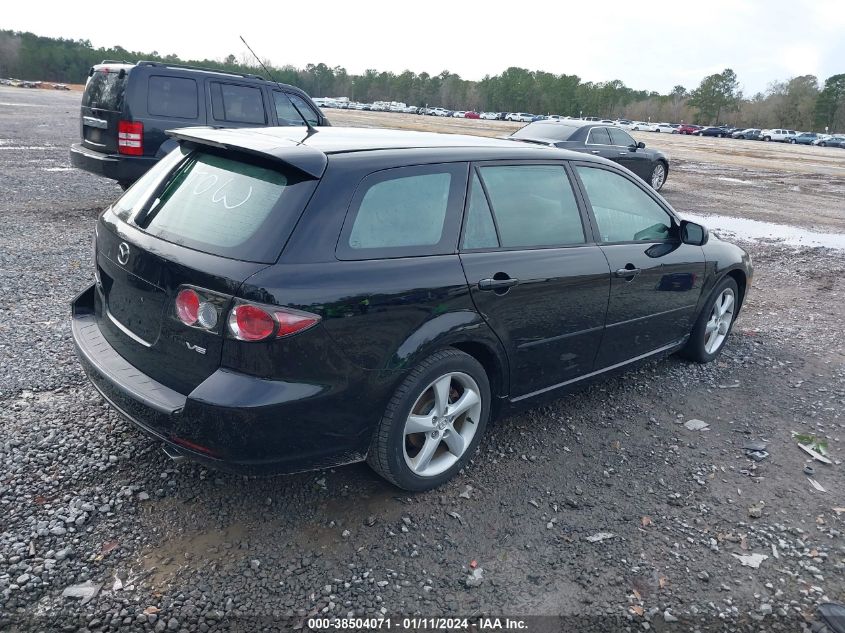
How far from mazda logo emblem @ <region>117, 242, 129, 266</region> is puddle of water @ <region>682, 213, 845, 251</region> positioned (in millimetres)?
9681

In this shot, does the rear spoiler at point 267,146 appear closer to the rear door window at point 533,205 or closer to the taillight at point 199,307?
the taillight at point 199,307

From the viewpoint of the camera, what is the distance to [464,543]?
3012 millimetres

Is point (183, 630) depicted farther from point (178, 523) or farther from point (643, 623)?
point (643, 623)

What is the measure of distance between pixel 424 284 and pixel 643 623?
1.68m

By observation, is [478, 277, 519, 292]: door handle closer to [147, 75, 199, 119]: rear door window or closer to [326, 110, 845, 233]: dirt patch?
[147, 75, 199, 119]: rear door window

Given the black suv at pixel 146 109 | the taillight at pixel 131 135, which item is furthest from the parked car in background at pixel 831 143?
the taillight at pixel 131 135

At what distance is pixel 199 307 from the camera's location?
2725 mm

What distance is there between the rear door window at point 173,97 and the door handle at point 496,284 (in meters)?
6.88

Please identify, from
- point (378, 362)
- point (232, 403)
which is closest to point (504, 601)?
point (378, 362)

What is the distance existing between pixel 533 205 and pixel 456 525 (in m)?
1.80

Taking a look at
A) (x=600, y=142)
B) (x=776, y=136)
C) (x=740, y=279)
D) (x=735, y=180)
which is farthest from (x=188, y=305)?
(x=776, y=136)

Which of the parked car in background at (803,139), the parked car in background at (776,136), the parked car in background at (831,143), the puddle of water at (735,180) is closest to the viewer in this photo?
the puddle of water at (735,180)

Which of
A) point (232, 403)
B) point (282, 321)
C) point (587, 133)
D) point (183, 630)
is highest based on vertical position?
point (587, 133)

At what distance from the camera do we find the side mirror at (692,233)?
15.3 ft
